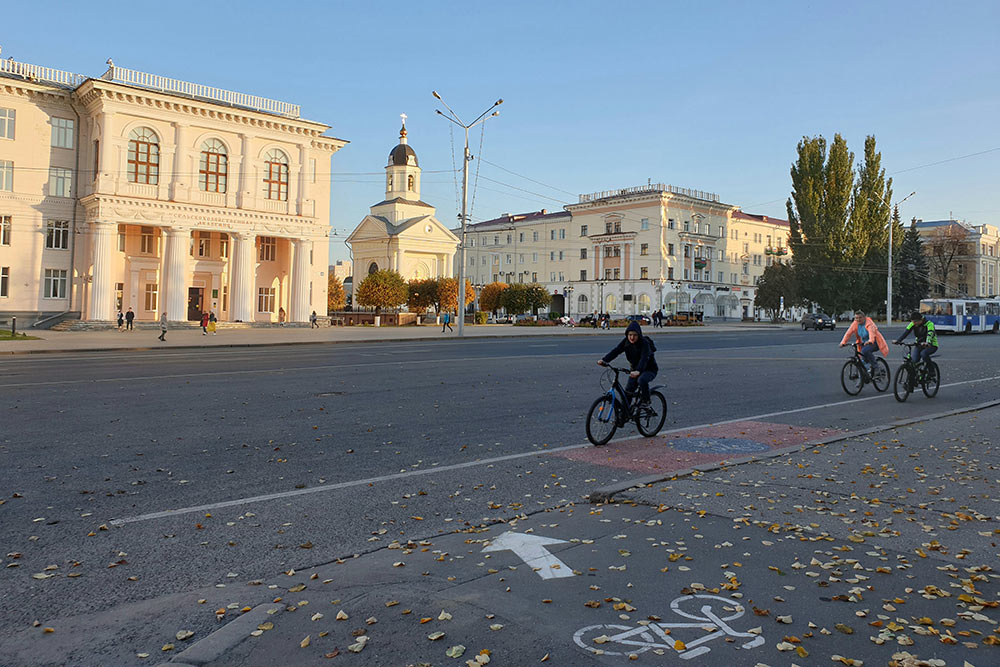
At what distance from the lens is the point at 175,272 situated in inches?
1877

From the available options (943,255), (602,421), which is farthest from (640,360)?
(943,255)

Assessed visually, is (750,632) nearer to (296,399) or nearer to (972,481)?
(972,481)

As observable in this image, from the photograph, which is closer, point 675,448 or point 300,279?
point 675,448

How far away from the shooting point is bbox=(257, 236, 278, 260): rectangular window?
55.6 meters

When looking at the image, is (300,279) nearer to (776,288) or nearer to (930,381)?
(930,381)

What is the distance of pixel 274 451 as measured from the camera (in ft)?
28.7

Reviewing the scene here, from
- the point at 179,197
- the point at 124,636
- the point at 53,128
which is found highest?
the point at 53,128

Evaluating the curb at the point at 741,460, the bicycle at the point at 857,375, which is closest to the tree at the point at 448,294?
the bicycle at the point at 857,375

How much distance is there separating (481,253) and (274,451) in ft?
346

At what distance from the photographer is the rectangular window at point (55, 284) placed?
46.5 meters

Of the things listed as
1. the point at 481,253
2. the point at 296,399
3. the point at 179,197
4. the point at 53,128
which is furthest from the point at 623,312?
the point at 296,399

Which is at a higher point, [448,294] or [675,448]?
[448,294]

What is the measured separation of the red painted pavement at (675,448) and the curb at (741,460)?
24 cm

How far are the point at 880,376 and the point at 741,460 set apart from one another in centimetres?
945
